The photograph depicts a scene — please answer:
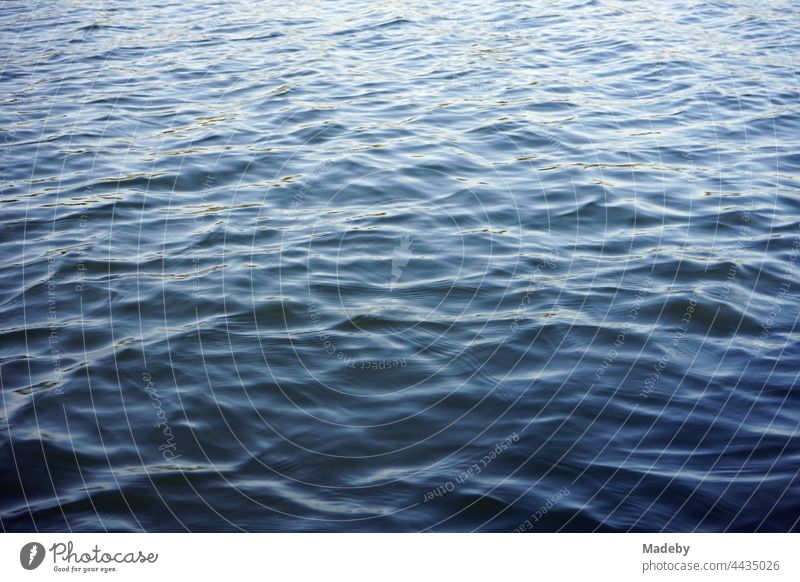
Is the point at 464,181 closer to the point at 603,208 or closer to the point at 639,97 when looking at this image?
the point at 603,208

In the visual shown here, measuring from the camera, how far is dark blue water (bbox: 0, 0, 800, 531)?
14.7 feet

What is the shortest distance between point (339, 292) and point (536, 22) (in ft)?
26.5

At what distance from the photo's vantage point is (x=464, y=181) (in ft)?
25.8

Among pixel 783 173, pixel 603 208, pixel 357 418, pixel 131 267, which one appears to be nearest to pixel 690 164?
pixel 783 173

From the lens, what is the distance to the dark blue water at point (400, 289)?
4480 mm
